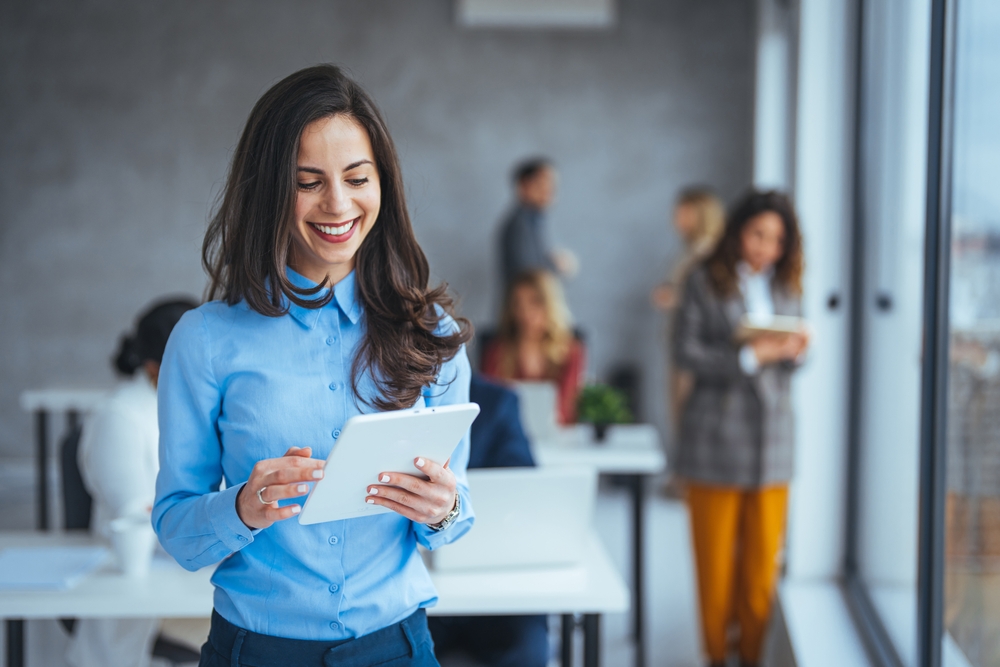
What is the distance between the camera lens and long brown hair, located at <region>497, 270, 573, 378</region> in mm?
3916

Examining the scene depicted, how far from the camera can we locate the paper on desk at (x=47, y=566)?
1755mm

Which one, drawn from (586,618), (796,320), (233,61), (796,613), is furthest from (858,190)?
(233,61)

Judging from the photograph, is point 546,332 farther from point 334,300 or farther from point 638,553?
point 334,300

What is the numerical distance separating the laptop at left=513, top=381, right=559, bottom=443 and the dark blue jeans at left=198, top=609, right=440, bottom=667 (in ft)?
6.35

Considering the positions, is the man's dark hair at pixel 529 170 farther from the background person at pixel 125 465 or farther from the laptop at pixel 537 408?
the background person at pixel 125 465

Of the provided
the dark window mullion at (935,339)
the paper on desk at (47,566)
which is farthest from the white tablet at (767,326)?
the paper on desk at (47,566)

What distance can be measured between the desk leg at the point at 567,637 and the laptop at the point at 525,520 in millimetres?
117

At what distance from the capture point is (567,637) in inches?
76.9

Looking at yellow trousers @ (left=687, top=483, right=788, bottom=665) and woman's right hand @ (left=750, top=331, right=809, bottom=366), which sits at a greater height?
woman's right hand @ (left=750, top=331, right=809, bottom=366)

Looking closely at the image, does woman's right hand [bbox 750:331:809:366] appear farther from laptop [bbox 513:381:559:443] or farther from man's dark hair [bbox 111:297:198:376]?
man's dark hair [bbox 111:297:198:376]

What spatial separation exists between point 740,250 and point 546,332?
1233 millimetres

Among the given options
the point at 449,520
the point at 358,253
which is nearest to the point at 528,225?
the point at 358,253

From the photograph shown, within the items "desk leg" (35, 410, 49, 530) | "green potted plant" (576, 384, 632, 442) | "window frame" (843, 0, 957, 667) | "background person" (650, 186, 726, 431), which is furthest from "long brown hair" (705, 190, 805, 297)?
"desk leg" (35, 410, 49, 530)

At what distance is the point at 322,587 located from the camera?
1194 mm
